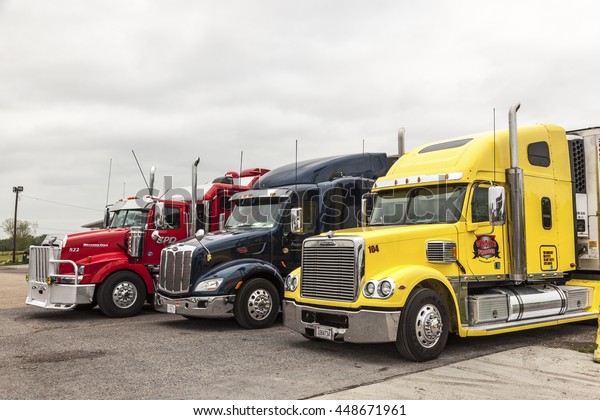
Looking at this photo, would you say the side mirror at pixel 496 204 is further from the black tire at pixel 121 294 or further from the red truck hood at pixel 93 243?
the red truck hood at pixel 93 243

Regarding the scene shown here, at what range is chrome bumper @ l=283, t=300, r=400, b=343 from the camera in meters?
7.14

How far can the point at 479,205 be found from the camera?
8406 mm

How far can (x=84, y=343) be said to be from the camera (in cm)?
917

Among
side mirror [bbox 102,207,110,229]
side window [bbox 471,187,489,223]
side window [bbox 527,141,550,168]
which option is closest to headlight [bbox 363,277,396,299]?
side window [bbox 471,187,489,223]

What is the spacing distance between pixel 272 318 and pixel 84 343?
328 cm

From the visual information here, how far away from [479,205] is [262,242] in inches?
172

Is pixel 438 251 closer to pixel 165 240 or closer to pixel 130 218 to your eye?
pixel 165 240

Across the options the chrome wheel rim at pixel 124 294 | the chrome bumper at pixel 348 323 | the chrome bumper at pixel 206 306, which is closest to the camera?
the chrome bumper at pixel 348 323

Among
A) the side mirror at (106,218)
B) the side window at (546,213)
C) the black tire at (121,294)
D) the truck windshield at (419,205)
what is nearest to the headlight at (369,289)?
the truck windshield at (419,205)

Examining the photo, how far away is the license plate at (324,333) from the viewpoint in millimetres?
7633

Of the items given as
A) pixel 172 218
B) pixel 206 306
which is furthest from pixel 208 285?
pixel 172 218

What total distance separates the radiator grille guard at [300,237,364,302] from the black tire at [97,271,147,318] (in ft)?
18.3

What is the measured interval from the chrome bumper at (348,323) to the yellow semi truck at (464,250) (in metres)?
0.01

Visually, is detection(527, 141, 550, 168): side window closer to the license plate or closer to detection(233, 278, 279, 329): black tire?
the license plate
